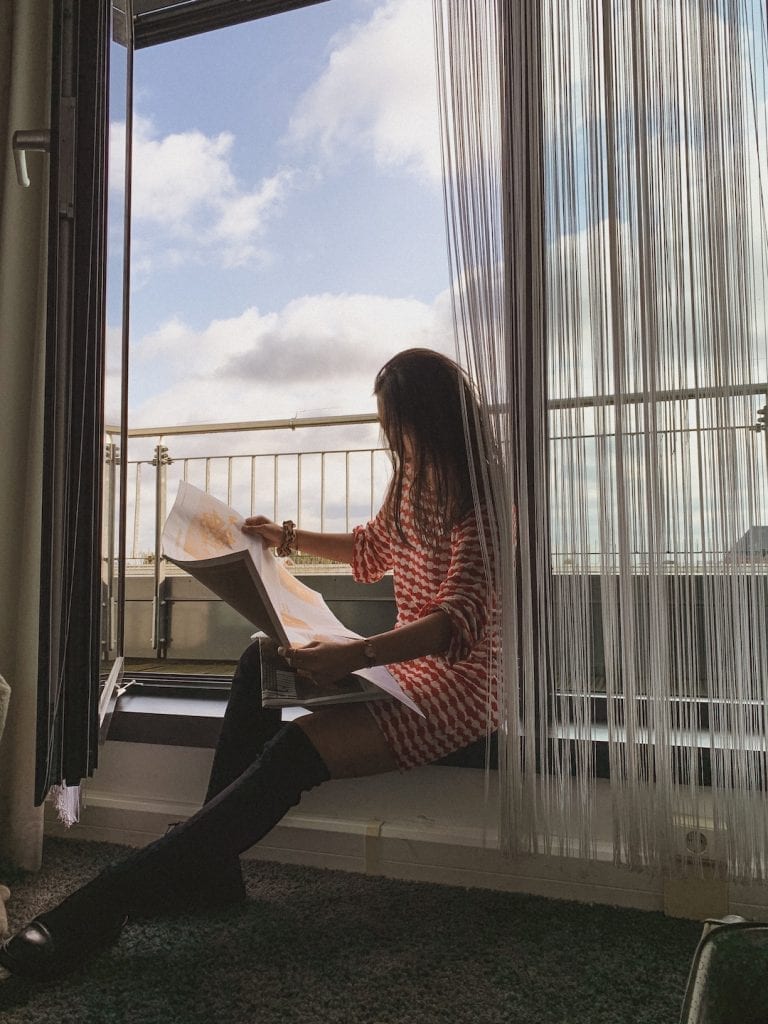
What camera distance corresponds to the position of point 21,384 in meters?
1.60

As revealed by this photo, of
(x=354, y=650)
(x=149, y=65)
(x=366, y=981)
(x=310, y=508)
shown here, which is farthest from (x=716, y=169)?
(x=310, y=508)

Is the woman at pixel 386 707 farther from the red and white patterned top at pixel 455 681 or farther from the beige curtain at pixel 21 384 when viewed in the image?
the beige curtain at pixel 21 384

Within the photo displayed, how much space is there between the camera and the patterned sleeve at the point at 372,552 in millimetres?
1536

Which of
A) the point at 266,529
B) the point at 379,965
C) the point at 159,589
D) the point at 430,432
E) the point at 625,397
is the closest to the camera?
the point at 379,965

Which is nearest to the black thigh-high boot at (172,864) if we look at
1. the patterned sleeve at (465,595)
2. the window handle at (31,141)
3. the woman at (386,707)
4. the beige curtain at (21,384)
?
the woman at (386,707)

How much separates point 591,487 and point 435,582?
0.33m

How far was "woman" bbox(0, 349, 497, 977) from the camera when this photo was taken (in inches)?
44.3

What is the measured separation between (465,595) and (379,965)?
0.58 meters

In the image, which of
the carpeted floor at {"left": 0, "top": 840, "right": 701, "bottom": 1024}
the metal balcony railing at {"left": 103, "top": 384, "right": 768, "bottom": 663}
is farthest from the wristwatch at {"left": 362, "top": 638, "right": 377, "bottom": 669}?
the carpeted floor at {"left": 0, "top": 840, "right": 701, "bottom": 1024}

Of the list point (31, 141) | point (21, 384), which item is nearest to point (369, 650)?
point (21, 384)

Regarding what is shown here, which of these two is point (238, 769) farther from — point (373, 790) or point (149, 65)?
point (149, 65)

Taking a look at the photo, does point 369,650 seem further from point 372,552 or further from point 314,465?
point 314,465

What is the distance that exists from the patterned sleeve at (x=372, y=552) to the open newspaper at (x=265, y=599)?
0.19 meters

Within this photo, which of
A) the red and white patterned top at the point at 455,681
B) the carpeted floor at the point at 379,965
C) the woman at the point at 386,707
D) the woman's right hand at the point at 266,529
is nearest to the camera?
the carpeted floor at the point at 379,965
